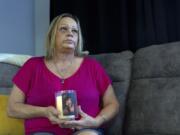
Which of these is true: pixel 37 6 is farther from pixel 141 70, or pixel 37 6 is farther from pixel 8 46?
pixel 141 70

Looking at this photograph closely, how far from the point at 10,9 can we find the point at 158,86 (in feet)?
6.28

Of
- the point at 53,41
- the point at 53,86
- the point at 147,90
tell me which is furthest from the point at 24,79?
the point at 147,90

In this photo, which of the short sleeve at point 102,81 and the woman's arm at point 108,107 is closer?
the woman's arm at point 108,107

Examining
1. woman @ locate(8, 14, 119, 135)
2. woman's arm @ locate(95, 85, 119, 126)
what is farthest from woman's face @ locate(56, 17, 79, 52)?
woman's arm @ locate(95, 85, 119, 126)

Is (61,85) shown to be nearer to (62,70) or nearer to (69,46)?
(62,70)

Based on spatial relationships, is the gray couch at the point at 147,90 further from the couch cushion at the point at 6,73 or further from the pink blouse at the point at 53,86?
the couch cushion at the point at 6,73

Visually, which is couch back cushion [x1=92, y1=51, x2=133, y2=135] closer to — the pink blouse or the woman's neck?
the pink blouse

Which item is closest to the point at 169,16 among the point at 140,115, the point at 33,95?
the point at 140,115

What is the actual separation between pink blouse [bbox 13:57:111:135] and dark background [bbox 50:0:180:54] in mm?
623

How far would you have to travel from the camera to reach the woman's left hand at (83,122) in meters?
1.80

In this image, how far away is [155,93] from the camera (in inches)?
80.7

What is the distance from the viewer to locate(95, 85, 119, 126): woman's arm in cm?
197

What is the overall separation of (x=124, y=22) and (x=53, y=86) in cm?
101

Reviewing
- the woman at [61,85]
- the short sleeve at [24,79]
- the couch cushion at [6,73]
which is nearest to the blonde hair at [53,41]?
the woman at [61,85]
